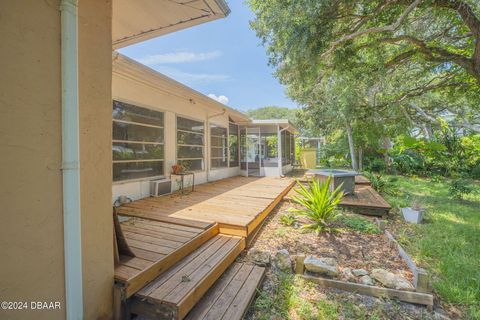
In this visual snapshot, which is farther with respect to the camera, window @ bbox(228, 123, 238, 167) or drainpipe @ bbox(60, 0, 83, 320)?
window @ bbox(228, 123, 238, 167)

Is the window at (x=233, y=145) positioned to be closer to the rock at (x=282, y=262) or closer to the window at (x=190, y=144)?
the window at (x=190, y=144)

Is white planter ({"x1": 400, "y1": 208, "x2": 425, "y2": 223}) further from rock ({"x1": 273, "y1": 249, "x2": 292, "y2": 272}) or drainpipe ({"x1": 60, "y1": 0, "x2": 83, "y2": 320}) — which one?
drainpipe ({"x1": 60, "y1": 0, "x2": 83, "y2": 320})

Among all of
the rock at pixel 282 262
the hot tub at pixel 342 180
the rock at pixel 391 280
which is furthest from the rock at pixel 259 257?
the hot tub at pixel 342 180

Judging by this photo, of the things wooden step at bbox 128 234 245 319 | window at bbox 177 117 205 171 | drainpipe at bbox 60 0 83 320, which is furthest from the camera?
window at bbox 177 117 205 171

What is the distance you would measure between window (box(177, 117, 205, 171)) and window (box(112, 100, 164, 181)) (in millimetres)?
777

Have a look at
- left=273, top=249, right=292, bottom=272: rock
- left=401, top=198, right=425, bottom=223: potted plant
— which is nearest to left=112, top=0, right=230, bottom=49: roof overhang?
left=273, top=249, right=292, bottom=272: rock

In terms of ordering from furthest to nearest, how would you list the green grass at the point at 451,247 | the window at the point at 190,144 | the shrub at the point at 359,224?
the window at the point at 190,144 < the shrub at the point at 359,224 < the green grass at the point at 451,247

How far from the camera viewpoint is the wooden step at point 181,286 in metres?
1.87

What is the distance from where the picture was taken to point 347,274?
9.14 feet

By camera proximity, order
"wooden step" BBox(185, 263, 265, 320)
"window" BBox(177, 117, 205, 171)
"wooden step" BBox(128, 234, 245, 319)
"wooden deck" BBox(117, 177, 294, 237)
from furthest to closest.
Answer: "window" BBox(177, 117, 205, 171)
"wooden deck" BBox(117, 177, 294, 237)
"wooden step" BBox(185, 263, 265, 320)
"wooden step" BBox(128, 234, 245, 319)

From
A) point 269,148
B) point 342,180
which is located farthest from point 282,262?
point 269,148

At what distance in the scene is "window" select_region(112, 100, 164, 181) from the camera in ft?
14.7

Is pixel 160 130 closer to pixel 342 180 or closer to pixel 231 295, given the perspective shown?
pixel 231 295

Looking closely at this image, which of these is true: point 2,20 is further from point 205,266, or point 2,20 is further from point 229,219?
point 229,219
